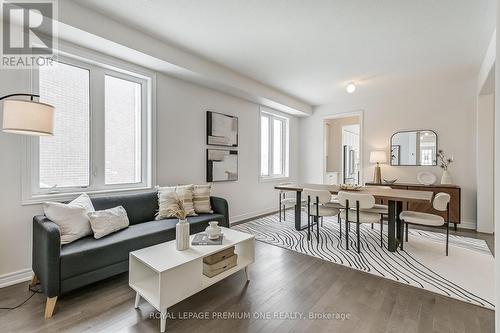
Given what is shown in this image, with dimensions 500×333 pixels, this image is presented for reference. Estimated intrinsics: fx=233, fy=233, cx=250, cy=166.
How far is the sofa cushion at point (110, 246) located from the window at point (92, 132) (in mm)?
838

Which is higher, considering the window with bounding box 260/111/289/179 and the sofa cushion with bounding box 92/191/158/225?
the window with bounding box 260/111/289/179

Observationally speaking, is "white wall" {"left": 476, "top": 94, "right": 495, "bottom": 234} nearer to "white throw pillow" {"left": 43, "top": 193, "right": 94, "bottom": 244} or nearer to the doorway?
the doorway

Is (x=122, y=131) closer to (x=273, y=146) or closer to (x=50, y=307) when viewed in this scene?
(x=50, y=307)

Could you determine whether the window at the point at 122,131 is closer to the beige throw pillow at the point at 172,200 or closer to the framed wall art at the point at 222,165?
the beige throw pillow at the point at 172,200

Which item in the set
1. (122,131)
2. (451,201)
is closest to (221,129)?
(122,131)

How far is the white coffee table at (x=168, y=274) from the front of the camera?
Result: 1.62m

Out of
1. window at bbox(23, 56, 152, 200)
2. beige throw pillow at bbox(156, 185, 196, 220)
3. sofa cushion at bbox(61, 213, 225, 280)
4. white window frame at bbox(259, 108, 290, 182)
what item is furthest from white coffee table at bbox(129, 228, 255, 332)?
white window frame at bbox(259, 108, 290, 182)

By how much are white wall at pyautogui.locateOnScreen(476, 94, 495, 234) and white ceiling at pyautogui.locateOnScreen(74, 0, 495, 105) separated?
0.64 metres

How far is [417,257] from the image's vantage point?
2.89 metres

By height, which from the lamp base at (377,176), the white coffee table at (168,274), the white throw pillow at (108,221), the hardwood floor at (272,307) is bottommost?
the hardwood floor at (272,307)

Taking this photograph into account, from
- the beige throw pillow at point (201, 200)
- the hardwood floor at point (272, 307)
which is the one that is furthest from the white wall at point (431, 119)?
the beige throw pillow at point (201, 200)

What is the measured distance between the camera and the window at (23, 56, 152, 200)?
8.30 feet

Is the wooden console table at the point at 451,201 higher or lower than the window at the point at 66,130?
lower

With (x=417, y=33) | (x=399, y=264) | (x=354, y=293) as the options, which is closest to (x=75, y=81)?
(x=354, y=293)
